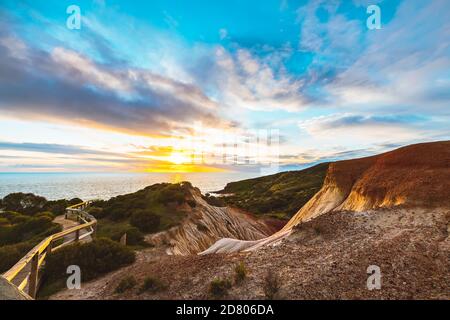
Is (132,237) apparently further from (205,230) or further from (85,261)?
(205,230)

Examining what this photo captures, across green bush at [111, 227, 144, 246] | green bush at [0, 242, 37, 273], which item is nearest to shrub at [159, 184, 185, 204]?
green bush at [111, 227, 144, 246]

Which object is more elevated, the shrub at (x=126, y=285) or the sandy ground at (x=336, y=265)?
the sandy ground at (x=336, y=265)

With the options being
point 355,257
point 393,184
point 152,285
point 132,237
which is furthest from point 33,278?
point 393,184

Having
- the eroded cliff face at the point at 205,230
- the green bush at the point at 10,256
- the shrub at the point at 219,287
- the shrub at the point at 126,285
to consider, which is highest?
the shrub at the point at 219,287

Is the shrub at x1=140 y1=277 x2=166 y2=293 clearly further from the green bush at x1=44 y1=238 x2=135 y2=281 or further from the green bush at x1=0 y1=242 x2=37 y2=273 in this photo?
the green bush at x1=0 y1=242 x2=37 y2=273

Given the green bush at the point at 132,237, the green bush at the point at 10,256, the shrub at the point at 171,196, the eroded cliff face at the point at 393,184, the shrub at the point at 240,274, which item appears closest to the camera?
the shrub at the point at 240,274

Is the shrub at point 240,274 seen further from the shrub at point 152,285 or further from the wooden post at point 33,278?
the wooden post at point 33,278

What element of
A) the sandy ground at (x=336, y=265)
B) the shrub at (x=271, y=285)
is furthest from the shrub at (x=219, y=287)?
the shrub at (x=271, y=285)

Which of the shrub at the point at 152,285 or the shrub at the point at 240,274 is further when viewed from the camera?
the shrub at the point at 152,285
